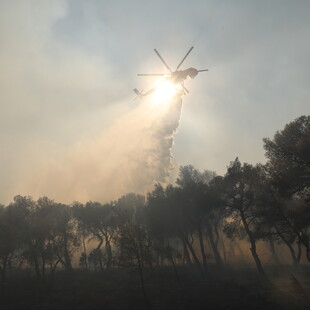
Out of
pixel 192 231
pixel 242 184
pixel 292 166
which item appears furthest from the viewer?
pixel 192 231

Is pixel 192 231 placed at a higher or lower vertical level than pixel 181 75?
lower

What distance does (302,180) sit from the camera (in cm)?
3434

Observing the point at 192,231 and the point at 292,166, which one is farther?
the point at 192,231

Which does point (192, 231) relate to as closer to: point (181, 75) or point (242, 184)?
point (242, 184)

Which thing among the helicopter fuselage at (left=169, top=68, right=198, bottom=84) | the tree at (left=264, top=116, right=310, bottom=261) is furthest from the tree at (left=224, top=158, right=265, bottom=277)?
the helicopter fuselage at (left=169, top=68, right=198, bottom=84)

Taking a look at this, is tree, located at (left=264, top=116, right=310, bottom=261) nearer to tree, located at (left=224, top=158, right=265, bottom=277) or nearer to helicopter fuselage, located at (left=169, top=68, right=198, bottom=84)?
tree, located at (left=224, top=158, right=265, bottom=277)

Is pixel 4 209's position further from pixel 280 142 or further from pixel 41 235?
pixel 280 142

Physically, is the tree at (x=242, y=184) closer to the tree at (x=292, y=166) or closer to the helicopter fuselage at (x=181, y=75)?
the tree at (x=292, y=166)

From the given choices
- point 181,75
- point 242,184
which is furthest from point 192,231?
point 181,75

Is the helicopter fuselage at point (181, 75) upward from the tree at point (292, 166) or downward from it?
upward

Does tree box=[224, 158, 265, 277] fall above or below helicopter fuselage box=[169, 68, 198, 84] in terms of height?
below

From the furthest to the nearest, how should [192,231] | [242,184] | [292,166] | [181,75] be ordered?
1. [192,231]
2. [181,75]
3. [242,184]
4. [292,166]

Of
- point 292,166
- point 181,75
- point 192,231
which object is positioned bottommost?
point 192,231

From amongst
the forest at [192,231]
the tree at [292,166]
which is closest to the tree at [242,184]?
the forest at [192,231]
